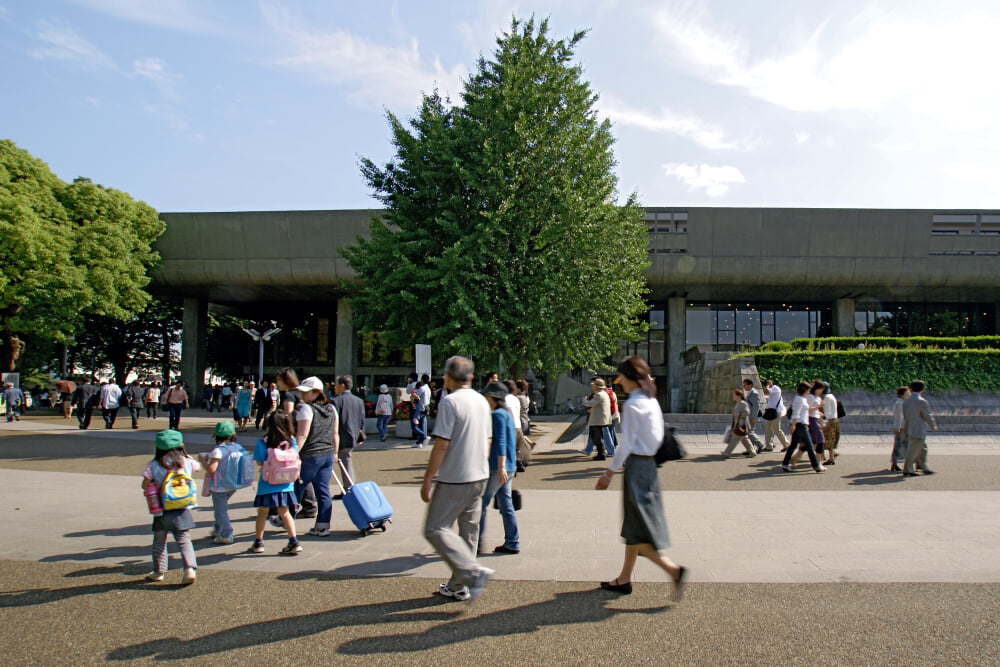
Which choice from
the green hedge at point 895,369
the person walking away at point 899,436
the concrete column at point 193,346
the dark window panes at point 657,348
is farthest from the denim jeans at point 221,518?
the dark window panes at point 657,348

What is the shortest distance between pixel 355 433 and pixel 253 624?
3.94 m

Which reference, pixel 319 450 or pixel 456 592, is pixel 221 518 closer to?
pixel 319 450

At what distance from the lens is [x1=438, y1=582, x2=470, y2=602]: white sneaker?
4922 millimetres

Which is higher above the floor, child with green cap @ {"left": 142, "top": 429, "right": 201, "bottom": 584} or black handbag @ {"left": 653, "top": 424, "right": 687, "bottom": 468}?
black handbag @ {"left": 653, "top": 424, "right": 687, "bottom": 468}

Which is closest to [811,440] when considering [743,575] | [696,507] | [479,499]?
[696,507]

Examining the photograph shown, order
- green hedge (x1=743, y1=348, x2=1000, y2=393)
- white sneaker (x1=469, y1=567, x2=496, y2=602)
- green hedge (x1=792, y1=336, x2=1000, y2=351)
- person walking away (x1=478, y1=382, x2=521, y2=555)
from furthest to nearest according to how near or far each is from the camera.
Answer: green hedge (x1=792, y1=336, x2=1000, y2=351) → green hedge (x1=743, y1=348, x2=1000, y2=393) → person walking away (x1=478, y1=382, x2=521, y2=555) → white sneaker (x1=469, y1=567, x2=496, y2=602)

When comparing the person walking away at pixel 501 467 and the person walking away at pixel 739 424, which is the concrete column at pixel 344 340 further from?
the person walking away at pixel 501 467

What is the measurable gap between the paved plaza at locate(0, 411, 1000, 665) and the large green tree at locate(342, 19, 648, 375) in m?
9.57

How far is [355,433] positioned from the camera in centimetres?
837

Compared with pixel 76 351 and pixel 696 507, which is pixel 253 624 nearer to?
pixel 696 507

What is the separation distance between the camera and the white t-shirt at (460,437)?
4742 mm

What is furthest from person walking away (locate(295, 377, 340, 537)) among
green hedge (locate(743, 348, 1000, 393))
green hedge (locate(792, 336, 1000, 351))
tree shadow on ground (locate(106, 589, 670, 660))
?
green hedge (locate(792, 336, 1000, 351))

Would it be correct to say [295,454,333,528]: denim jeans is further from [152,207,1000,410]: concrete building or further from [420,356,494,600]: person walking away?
[152,207,1000,410]: concrete building

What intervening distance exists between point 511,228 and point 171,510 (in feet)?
47.4
